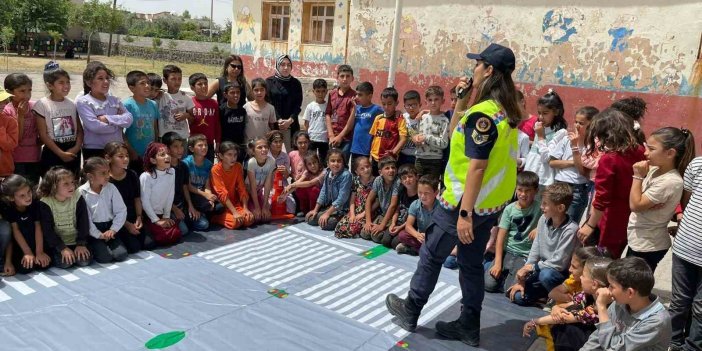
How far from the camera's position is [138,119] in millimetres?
5035

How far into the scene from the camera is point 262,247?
4785 millimetres

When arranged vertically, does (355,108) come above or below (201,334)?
above

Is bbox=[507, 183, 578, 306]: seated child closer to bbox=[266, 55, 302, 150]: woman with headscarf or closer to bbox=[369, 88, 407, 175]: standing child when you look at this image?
bbox=[369, 88, 407, 175]: standing child

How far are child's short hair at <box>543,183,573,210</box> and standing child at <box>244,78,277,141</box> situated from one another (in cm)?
320

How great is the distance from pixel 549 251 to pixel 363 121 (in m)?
2.59

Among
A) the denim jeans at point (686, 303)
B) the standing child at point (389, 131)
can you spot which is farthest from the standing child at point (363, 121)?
the denim jeans at point (686, 303)

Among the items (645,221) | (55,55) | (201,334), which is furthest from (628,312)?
(55,55)

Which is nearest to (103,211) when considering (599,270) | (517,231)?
(517,231)

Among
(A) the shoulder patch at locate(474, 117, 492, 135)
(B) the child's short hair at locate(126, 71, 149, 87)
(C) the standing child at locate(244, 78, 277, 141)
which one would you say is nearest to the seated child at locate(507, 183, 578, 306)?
(A) the shoulder patch at locate(474, 117, 492, 135)

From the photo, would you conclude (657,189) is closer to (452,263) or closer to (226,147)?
(452,263)

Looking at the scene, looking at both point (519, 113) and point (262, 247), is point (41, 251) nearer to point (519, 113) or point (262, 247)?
point (262, 247)

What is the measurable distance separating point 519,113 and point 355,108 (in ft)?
10.2

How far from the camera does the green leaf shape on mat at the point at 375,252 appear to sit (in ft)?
15.4

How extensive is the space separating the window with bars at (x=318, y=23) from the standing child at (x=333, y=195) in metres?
8.89
